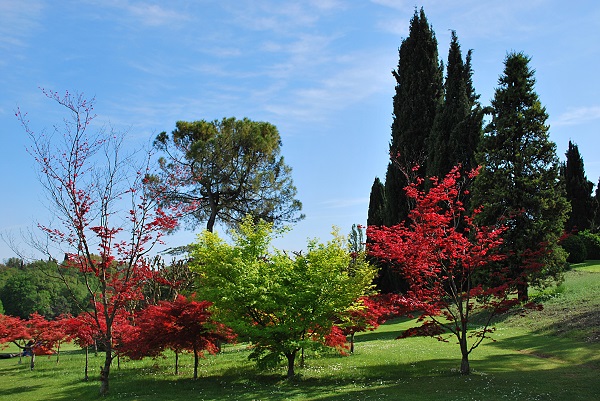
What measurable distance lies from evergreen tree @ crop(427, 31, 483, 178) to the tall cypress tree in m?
2.08

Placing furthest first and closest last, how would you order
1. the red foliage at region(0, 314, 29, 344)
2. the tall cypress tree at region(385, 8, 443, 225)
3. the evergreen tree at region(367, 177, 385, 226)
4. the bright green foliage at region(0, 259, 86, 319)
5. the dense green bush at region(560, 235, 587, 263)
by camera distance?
the bright green foliage at region(0, 259, 86, 319) < the evergreen tree at region(367, 177, 385, 226) < the dense green bush at region(560, 235, 587, 263) < the tall cypress tree at region(385, 8, 443, 225) < the red foliage at region(0, 314, 29, 344)

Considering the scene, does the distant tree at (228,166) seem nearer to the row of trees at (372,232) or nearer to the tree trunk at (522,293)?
the row of trees at (372,232)

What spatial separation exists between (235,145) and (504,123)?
14.4 metres

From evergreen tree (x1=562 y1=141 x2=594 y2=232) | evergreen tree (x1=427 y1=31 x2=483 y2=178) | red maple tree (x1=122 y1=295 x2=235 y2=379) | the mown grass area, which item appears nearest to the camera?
the mown grass area

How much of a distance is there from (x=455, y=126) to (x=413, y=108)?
4614 mm

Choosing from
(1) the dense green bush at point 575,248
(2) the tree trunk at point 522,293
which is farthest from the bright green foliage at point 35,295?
(1) the dense green bush at point 575,248

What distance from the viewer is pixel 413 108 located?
30.6m

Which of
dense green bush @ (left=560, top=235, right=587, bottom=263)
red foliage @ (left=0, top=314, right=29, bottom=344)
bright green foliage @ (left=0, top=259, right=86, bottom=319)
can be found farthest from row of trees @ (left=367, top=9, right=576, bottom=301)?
bright green foliage @ (left=0, top=259, right=86, bottom=319)

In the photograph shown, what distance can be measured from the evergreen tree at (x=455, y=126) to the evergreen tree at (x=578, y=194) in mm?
15076

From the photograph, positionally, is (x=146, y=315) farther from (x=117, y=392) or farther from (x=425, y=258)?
(x=425, y=258)

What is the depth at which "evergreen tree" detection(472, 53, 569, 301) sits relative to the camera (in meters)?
21.8

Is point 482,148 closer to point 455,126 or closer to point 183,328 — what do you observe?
point 455,126

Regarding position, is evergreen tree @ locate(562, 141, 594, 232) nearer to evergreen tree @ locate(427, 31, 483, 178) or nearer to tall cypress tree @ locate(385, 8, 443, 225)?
tall cypress tree @ locate(385, 8, 443, 225)

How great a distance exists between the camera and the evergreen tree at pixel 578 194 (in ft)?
121
